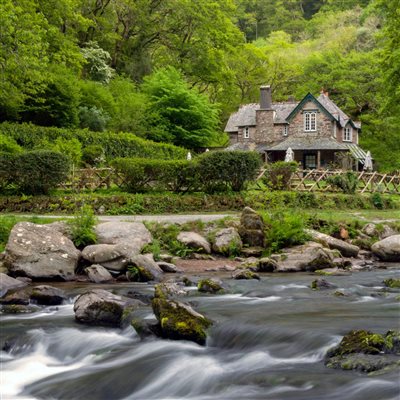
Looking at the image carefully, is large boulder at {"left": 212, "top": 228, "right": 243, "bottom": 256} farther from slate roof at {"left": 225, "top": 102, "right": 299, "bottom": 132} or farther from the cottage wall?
slate roof at {"left": 225, "top": 102, "right": 299, "bottom": 132}

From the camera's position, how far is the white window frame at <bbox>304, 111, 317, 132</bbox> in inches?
2306

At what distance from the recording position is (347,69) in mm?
62531

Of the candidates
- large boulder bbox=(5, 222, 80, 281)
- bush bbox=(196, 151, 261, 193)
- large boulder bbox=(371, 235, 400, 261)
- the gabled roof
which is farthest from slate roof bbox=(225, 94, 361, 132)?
large boulder bbox=(5, 222, 80, 281)

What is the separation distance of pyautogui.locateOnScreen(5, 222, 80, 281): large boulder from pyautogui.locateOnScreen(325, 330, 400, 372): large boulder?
29.3ft

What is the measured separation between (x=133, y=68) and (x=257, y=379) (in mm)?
50816

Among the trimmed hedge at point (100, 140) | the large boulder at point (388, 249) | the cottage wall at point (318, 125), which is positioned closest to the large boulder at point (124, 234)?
the large boulder at point (388, 249)

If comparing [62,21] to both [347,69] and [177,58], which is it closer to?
[177,58]

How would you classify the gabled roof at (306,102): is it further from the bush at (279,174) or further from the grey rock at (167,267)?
the grey rock at (167,267)

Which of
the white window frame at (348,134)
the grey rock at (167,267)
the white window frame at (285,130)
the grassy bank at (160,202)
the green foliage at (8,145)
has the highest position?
the white window frame at (285,130)

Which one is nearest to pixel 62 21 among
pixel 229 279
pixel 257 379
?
pixel 229 279

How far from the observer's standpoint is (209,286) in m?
14.5

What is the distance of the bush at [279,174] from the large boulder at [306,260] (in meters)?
10.5

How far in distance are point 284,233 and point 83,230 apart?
6436mm

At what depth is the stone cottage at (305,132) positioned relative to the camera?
57094mm
